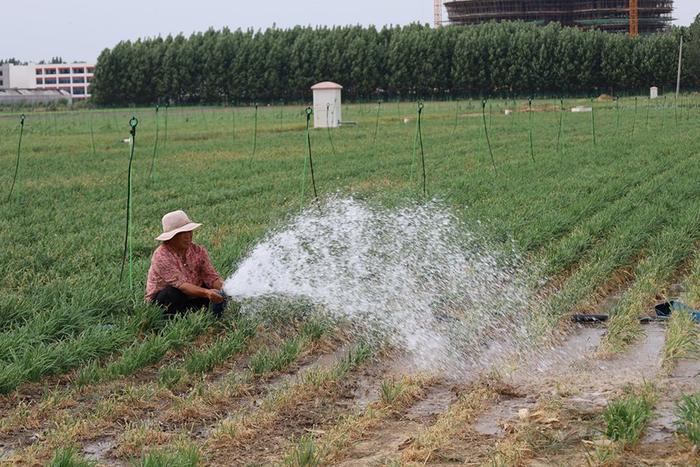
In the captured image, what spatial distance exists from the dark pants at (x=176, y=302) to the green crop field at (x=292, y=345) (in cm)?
11

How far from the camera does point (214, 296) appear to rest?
6660mm

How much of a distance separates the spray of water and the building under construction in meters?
76.7

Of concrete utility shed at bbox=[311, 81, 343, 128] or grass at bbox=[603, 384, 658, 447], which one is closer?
grass at bbox=[603, 384, 658, 447]

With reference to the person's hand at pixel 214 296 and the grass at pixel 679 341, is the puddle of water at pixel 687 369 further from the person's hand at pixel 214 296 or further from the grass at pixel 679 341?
the person's hand at pixel 214 296

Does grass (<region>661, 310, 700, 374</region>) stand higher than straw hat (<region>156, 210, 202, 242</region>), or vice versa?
straw hat (<region>156, 210, 202, 242</region>)

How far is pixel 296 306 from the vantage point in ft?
22.9

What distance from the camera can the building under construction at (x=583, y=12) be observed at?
82625mm

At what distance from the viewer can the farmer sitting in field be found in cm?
663

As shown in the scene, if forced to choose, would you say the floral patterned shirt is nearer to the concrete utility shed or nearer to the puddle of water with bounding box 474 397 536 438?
the puddle of water with bounding box 474 397 536 438

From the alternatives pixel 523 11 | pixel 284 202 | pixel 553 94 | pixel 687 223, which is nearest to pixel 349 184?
pixel 284 202

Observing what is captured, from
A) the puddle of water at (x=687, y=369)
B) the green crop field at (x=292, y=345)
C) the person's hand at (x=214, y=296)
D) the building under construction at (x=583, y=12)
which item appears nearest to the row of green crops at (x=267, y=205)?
the green crop field at (x=292, y=345)

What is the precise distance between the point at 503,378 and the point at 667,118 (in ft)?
97.4

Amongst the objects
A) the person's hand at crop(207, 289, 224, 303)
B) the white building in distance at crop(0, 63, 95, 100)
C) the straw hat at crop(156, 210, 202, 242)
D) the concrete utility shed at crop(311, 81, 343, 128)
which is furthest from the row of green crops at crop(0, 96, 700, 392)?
the white building in distance at crop(0, 63, 95, 100)

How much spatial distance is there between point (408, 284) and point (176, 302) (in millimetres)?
1815
